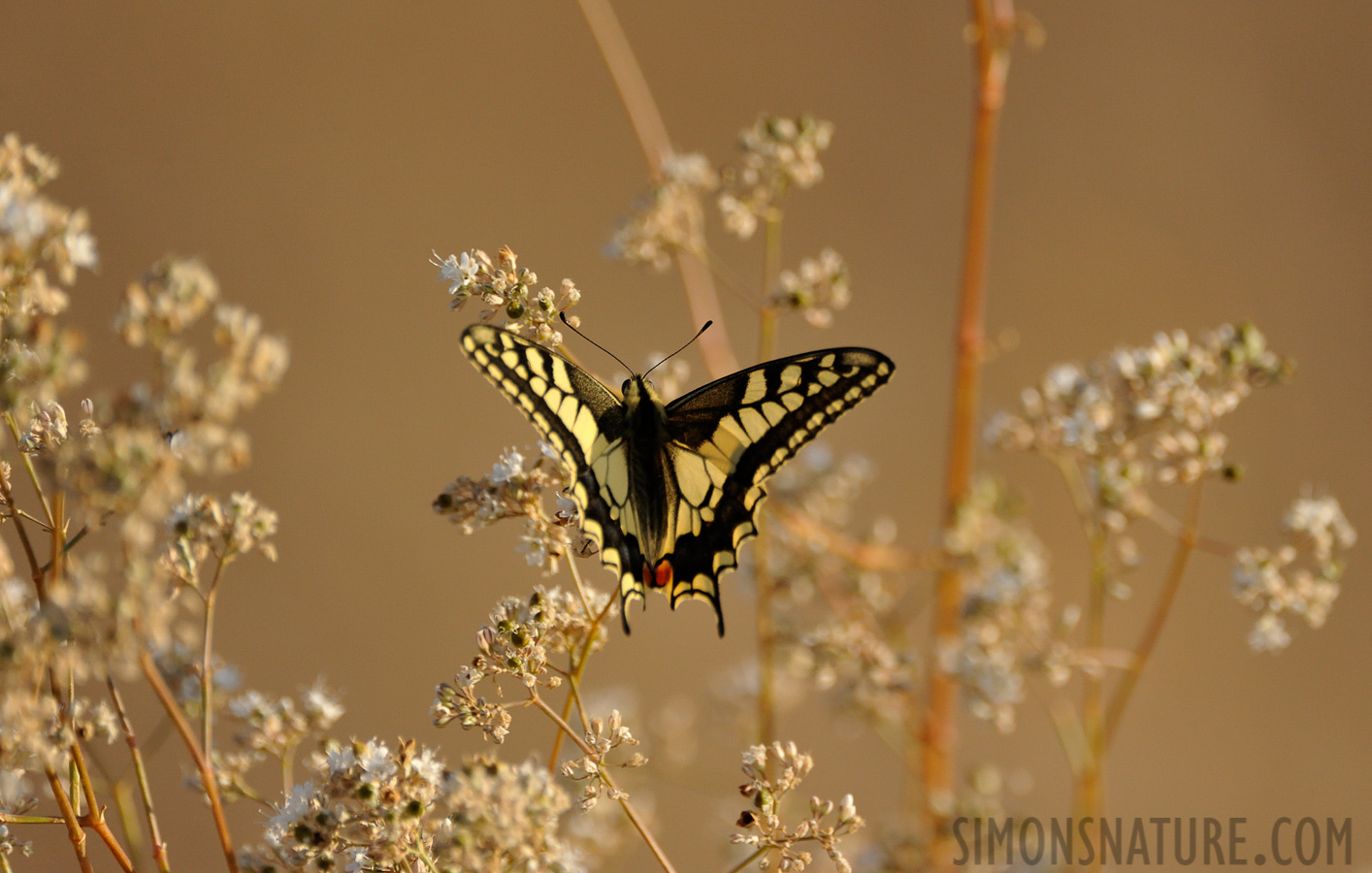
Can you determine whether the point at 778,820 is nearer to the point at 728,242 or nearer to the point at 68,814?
the point at 68,814

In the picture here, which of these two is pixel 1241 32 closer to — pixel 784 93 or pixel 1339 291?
pixel 1339 291

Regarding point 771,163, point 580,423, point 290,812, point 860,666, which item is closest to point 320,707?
point 290,812

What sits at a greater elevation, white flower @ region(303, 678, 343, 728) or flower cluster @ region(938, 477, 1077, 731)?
flower cluster @ region(938, 477, 1077, 731)

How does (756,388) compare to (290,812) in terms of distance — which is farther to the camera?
(756,388)

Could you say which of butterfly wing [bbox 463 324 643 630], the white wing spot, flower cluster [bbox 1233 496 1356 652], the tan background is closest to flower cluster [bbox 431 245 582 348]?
butterfly wing [bbox 463 324 643 630]

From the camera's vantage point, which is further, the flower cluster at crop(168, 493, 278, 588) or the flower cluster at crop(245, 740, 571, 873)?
the flower cluster at crop(168, 493, 278, 588)

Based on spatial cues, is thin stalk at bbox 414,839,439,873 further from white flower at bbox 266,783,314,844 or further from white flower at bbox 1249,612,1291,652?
white flower at bbox 1249,612,1291,652
